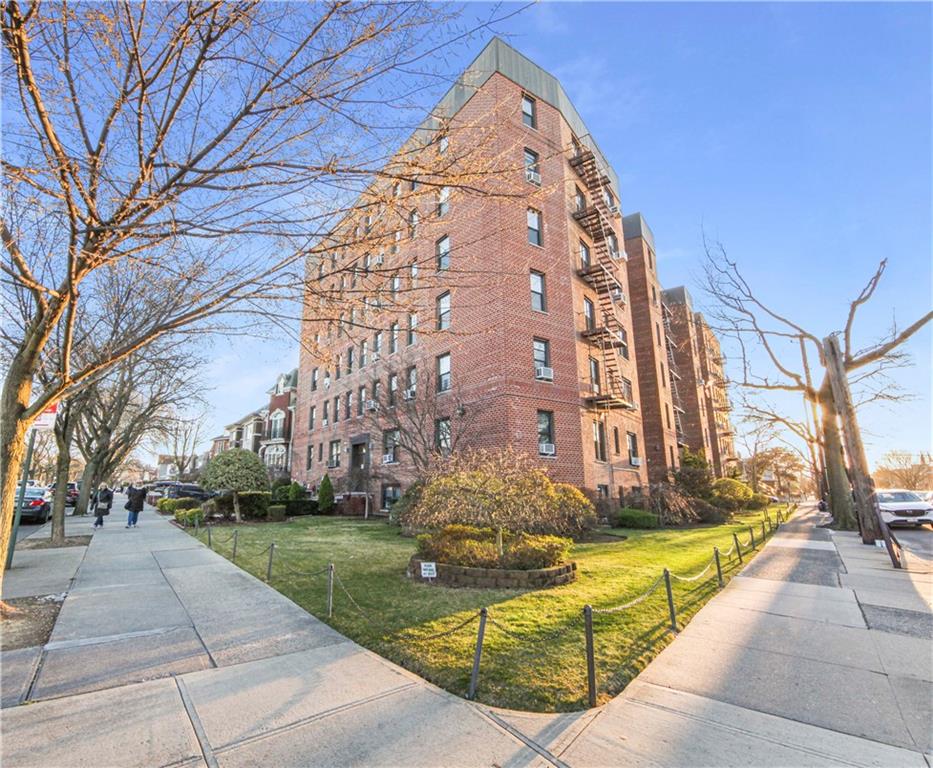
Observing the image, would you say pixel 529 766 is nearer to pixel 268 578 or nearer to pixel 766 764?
pixel 766 764

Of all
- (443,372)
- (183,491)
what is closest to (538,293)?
(443,372)

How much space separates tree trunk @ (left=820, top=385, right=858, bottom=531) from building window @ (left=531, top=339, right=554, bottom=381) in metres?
12.4

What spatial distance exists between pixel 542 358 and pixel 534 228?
19.8ft

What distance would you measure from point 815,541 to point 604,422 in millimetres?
8590

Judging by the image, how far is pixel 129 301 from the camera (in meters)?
10.5

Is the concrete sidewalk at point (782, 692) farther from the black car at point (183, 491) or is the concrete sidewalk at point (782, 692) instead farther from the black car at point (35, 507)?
the black car at point (183, 491)

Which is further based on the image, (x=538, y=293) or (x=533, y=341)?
(x=538, y=293)

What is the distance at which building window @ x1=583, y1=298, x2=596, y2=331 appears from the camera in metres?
21.8

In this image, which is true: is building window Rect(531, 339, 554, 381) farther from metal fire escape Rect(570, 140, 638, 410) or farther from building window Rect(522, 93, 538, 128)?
building window Rect(522, 93, 538, 128)

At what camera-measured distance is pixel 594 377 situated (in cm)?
2156

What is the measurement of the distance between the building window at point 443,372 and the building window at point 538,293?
425 cm

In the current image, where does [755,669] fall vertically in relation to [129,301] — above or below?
below

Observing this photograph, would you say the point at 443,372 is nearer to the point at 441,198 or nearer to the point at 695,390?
the point at 441,198

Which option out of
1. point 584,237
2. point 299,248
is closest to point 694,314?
point 584,237
